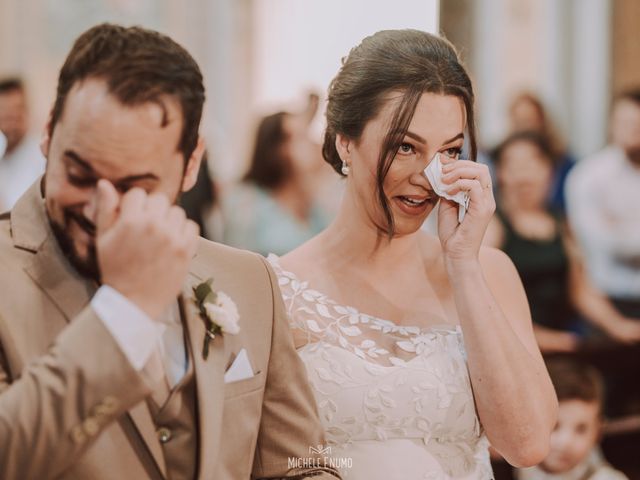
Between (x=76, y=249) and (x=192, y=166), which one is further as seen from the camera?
(x=192, y=166)

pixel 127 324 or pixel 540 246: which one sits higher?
pixel 127 324

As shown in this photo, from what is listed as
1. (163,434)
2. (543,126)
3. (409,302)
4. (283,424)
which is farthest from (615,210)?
(163,434)

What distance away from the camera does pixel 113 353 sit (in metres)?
1.48

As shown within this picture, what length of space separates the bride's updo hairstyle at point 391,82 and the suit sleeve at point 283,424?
531mm

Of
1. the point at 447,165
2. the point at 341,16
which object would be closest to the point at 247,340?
the point at 447,165

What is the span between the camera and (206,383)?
5.74 feet

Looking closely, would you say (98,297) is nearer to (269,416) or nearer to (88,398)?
(88,398)

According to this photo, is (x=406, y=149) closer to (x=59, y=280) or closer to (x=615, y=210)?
(x=59, y=280)

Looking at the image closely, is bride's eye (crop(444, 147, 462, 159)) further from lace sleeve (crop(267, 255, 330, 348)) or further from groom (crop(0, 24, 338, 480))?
groom (crop(0, 24, 338, 480))

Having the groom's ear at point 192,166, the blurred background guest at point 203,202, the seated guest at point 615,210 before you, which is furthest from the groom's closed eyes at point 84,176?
the seated guest at point 615,210

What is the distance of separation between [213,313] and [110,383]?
37 centimetres

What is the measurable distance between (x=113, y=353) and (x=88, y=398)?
7cm

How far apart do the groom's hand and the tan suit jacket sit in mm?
71

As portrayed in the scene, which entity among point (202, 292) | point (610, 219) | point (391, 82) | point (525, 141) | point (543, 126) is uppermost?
point (391, 82)
